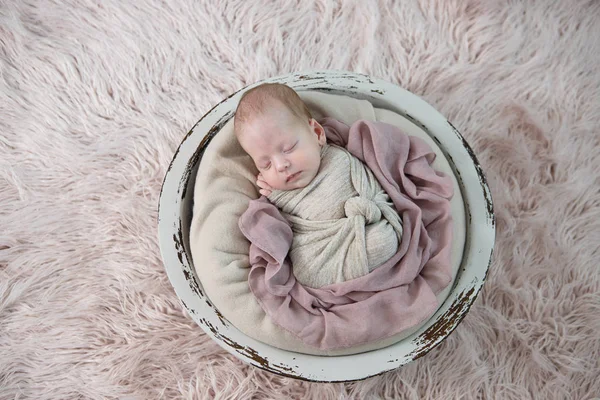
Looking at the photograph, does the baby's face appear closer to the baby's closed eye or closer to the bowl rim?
the baby's closed eye

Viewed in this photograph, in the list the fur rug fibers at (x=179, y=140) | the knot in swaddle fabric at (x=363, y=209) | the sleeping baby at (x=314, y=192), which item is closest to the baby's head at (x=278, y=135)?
the sleeping baby at (x=314, y=192)

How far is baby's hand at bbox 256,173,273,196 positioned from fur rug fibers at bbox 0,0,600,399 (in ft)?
1.13

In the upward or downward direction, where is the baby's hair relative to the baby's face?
upward

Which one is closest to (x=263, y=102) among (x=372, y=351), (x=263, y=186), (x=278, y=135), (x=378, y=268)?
(x=278, y=135)

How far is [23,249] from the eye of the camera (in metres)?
1.27

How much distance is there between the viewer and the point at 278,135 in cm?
98

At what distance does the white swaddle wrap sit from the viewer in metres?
1.01

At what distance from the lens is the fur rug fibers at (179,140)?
115 cm

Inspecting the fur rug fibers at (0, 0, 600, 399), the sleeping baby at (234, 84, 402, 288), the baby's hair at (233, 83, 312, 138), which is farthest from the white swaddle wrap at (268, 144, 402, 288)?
the fur rug fibers at (0, 0, 600, 399)

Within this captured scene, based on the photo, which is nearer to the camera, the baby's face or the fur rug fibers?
the baby's face

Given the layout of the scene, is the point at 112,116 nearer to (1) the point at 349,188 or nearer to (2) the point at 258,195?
(2) the point at 258,195

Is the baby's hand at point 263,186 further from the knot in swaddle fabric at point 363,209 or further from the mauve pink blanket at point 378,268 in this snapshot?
A: the knot in swaddle fabric at point 363,209

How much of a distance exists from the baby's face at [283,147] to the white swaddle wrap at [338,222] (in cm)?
4

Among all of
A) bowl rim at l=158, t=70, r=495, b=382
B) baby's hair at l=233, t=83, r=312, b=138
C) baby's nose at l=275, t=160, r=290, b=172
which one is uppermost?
baby's hair at l=233, t=83, r=312, b=138
